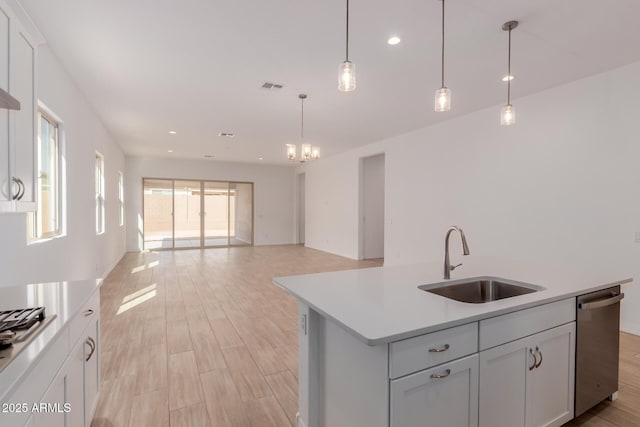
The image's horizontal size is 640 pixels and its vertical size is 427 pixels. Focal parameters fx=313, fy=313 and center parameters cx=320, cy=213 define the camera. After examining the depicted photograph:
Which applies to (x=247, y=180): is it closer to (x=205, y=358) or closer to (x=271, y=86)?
(x=271, y=86)

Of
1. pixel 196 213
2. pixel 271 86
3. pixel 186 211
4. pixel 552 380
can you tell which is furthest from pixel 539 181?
pixel 186 211

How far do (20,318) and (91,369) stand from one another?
709 mm

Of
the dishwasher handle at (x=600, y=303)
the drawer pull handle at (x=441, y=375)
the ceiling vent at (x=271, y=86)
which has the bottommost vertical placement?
the drawer pull handle at (x=441, y=375)

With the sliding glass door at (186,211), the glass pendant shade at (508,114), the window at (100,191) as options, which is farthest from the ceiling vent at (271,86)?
the sliding glass door at (186,211)

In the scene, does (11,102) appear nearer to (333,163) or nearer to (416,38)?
(416,38)

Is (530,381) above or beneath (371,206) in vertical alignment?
beneath

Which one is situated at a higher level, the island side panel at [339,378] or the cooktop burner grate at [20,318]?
the cooktop burner grate at [20,318]

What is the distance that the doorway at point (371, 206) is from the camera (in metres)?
7.88

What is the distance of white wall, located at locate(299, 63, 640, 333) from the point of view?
3.32 meters

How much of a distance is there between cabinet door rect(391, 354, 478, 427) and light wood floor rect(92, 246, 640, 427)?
99 cm

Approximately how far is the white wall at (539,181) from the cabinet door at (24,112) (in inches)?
195

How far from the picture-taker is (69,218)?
3.45 meters

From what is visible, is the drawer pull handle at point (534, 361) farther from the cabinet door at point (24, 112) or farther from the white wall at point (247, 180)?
the white wall at point (247, 180)

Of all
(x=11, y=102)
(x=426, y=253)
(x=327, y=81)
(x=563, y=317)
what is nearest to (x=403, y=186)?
(x=426, y=253)
